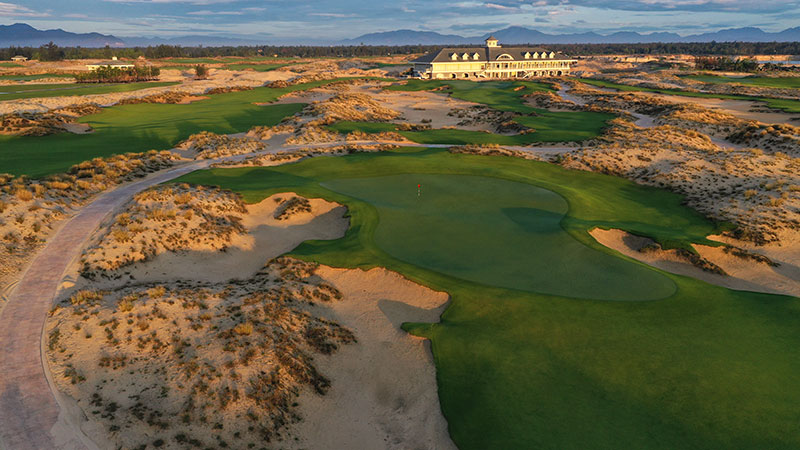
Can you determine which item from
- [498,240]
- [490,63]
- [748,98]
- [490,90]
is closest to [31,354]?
[498,240]

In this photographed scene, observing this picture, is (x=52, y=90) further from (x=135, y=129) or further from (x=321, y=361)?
(x=321, y=361)

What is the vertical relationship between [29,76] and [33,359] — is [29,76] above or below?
above

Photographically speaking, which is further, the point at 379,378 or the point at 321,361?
the point at 321,361

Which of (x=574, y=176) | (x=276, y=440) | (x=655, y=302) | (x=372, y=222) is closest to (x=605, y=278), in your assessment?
(x=655, y=302)

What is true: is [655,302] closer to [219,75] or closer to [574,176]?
[574,176]

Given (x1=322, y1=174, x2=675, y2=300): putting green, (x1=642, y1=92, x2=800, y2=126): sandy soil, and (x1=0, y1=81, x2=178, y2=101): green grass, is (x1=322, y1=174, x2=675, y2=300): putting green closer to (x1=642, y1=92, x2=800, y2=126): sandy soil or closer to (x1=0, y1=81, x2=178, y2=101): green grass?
(x1=642, y1=92, x2=800, y2=126): sandy soil

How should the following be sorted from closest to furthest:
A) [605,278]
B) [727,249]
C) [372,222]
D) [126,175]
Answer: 1. [605,278]
2. [727,249]
3. [372,222]
4. [126,175]
